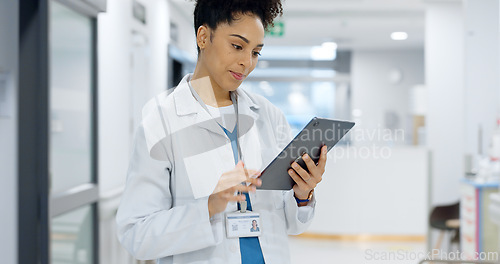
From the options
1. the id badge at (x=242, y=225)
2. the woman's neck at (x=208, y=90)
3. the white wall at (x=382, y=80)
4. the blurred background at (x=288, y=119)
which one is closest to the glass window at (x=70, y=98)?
the blurred background at (x=288, y=119)

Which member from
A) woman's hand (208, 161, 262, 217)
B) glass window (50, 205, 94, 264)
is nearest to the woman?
woman's hand (208, 161, 262, 217)

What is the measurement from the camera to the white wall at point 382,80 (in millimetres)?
8477

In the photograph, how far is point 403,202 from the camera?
5.01 metres

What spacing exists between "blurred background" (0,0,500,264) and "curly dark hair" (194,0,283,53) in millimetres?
226

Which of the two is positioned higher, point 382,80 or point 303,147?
point 382,80

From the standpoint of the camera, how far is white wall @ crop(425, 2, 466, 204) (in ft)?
14.7

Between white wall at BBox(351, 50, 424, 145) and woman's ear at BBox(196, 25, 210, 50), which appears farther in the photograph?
white wall at BBox(351, 50, 424, 145)

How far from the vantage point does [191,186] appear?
1.08 metres

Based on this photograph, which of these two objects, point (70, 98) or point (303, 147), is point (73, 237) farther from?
point (303, 147)

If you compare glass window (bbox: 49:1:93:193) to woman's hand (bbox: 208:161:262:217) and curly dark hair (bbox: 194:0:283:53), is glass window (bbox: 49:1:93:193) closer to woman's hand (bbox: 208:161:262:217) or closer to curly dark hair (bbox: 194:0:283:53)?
curly dark hair (bbox: 194:0:283:53)

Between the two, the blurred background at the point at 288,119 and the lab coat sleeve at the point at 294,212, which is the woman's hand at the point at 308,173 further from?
the blurred background at the point at 288,119

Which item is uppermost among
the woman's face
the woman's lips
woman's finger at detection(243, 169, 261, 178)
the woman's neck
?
the woman's face

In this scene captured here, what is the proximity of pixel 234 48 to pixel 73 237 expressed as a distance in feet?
5.53

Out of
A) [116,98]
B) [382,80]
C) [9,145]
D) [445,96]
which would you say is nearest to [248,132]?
[9,145]
